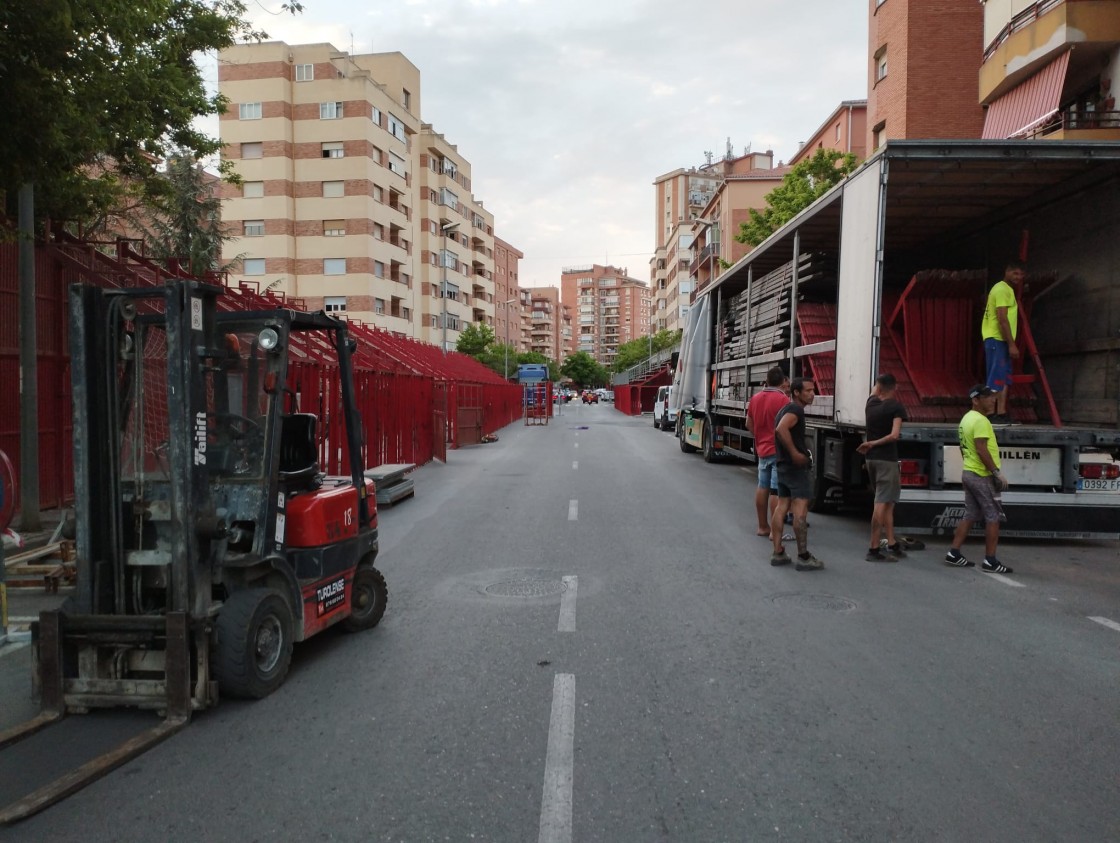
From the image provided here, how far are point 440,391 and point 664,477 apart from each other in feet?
24.6

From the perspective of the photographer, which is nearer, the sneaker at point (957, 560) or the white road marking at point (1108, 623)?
the white road marking at point (1108, 623)

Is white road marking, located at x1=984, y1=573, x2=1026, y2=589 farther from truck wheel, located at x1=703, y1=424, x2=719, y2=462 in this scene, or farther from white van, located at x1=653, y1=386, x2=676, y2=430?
white van, located at x1=653, y1=386, x2=676, y2=430

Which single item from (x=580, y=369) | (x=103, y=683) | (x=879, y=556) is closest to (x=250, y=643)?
(x=103, y=683)

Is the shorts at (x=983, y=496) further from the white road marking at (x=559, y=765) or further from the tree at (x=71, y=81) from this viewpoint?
the tree at (x=71, y=81)

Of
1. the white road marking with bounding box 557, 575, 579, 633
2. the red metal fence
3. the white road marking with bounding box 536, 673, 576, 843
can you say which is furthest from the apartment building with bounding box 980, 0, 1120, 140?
the white road marking with bounding box 536, 673, 576, 843

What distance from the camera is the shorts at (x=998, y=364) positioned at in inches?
371

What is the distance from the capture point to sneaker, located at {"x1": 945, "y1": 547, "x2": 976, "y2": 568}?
7883 mm

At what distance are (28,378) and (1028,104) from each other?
2067cm

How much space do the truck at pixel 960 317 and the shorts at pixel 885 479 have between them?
19.3 inches

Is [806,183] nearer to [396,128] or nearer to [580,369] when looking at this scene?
[396,128]

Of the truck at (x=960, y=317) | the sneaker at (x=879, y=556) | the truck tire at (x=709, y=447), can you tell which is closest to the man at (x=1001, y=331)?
the truck at (x=960, y=317)

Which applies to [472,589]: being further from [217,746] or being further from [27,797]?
[27,797]

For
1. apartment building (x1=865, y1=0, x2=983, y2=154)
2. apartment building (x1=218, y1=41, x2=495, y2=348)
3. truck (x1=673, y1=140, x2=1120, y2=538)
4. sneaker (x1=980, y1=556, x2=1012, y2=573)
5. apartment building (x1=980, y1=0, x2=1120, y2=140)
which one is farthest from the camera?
apartment building (x1=218, y1=41, x2=495, y2=348)

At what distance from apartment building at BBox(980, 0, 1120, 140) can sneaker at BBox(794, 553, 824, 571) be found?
39.6 ft
